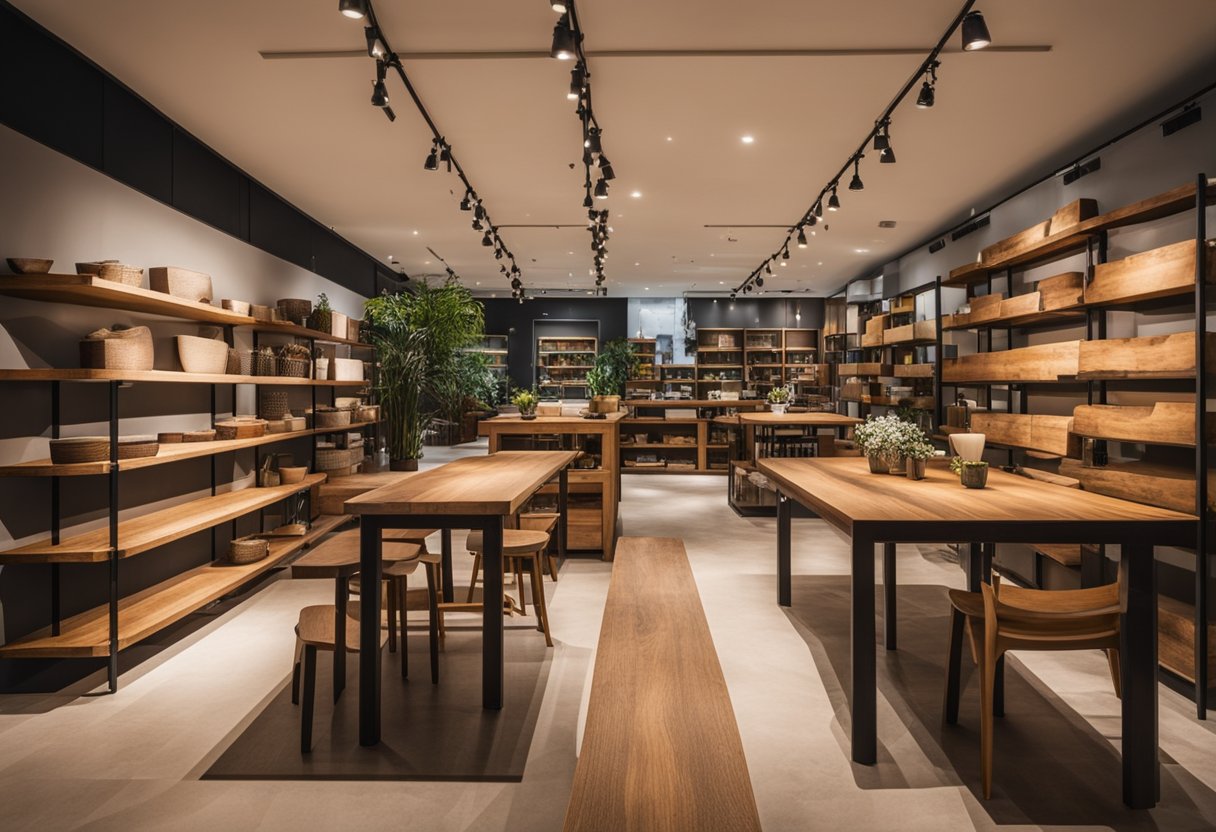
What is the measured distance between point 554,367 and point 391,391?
8.31m

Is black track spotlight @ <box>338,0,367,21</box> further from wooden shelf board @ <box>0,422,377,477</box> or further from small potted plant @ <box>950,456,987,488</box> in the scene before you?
small potted plant @ <box>950,456,987,488</box>

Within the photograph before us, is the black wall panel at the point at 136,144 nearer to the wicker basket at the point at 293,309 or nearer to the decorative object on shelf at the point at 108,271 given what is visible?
the decorative object on shelf at the point at 108,271

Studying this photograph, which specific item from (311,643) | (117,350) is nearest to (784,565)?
(311,643)

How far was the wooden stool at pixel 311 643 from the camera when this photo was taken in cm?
264

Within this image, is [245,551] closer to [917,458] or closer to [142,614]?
[142,614]

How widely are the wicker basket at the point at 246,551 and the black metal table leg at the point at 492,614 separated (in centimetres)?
274

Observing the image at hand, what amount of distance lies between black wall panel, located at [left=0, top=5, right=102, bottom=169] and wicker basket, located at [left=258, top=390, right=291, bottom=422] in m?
2.21

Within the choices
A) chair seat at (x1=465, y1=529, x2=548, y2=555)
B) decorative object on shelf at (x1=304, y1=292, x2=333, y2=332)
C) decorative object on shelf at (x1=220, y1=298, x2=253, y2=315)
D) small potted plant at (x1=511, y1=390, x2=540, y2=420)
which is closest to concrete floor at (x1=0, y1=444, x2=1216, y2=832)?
chair seat at (x1=465, y1=529, x2=548, y2=555)

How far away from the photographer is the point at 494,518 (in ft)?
9.28

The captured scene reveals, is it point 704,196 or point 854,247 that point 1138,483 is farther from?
point 854,247

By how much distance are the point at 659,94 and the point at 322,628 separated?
383 centimetres

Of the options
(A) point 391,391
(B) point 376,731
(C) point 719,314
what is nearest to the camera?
(B) point 376,731

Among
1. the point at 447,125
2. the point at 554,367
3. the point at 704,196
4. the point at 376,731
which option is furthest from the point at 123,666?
the point at 554,367

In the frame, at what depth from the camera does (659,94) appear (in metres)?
4.64
